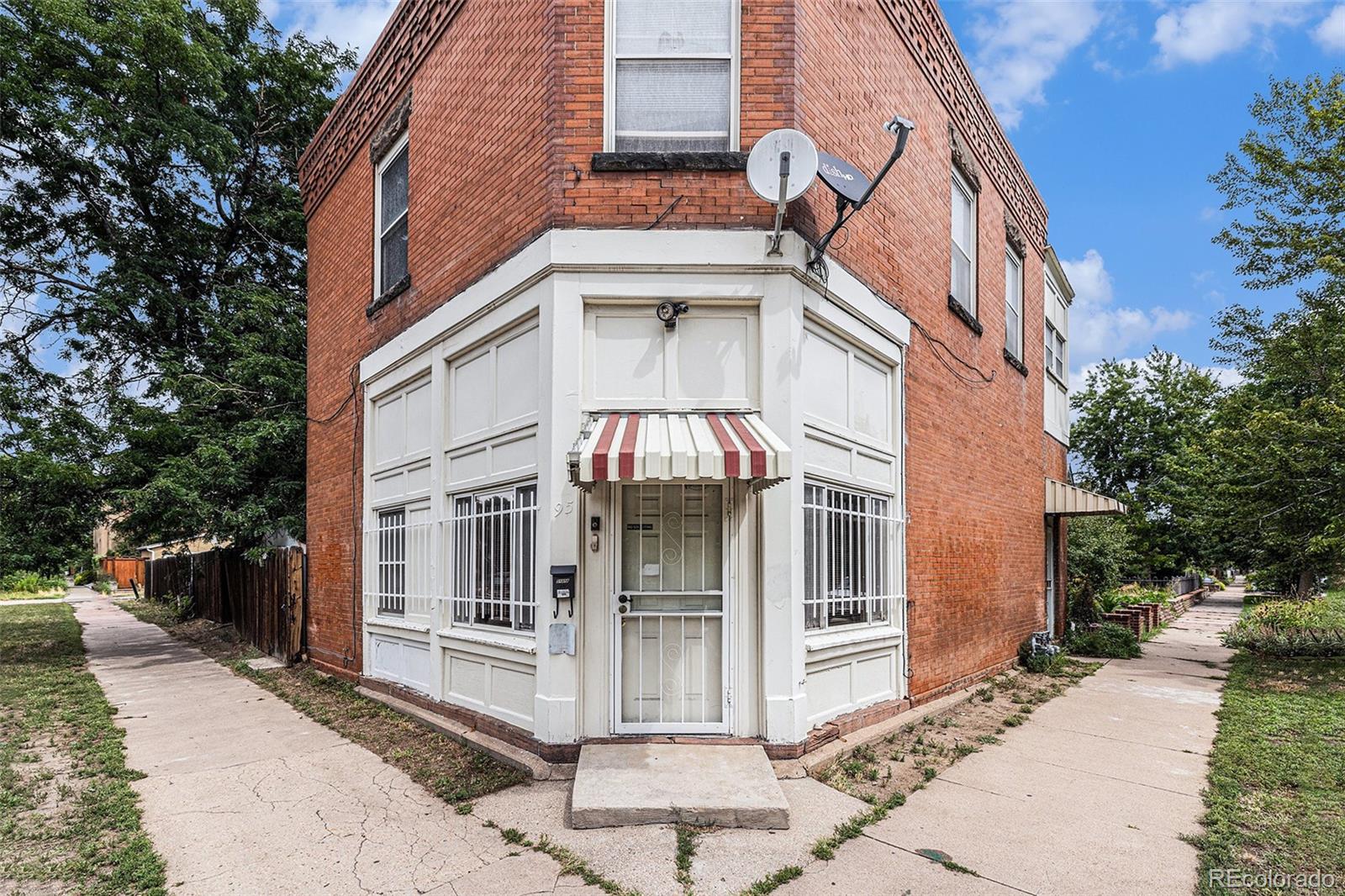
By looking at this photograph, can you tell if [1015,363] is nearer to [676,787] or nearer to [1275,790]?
[1275,790]

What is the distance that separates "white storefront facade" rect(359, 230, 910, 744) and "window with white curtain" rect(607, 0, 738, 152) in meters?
1.03

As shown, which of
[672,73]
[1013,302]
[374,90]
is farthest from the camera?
[1013,302]

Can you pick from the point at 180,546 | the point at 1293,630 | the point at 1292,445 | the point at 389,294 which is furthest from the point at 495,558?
the point at 180,546

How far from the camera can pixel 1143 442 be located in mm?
36125

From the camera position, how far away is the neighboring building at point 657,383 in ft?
21.0

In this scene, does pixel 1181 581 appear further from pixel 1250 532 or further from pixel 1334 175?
pixel 1334 175

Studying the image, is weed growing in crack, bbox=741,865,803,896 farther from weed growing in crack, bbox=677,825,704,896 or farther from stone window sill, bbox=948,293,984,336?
stone window sill, bbox=948,293,984,336

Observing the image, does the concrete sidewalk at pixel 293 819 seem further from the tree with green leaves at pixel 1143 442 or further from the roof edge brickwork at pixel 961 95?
the tree with green leaves at pixel 1143 442

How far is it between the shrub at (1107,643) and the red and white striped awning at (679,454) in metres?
10.8

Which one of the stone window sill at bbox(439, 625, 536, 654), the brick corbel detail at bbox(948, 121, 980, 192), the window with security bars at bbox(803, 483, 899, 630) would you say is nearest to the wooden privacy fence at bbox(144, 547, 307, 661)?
the stone window sill at bbox(439, 625, 536, 654)

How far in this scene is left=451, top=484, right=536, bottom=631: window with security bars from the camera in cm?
706

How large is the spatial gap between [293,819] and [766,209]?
579cm

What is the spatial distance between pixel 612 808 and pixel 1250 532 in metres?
14.8

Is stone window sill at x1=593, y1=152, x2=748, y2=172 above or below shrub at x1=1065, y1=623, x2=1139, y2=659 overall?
above
